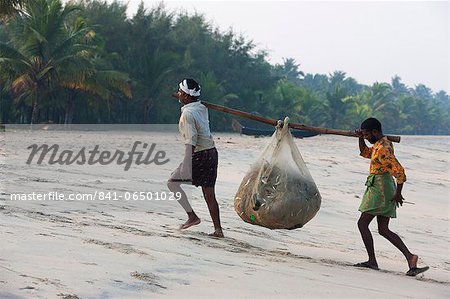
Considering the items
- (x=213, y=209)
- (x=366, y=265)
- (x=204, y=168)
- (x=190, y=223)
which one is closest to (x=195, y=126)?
(x=204, y=168)

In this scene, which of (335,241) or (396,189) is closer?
(396,189)

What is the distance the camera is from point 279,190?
5547 mm

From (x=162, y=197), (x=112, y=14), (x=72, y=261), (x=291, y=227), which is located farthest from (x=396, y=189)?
(x=112, y=14)

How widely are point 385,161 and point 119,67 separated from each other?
28.1m

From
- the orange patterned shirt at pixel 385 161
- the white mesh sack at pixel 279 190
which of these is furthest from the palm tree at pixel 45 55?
the orange patterned shirt at pixel 385 161

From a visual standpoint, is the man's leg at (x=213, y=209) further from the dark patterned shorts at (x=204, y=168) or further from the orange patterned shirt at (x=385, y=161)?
the orange patterned shirt at (x=385, y=161)

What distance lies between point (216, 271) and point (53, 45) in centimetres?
2115

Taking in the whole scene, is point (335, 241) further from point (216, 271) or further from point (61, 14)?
point (61, 14)

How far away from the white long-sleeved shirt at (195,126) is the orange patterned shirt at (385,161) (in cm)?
144

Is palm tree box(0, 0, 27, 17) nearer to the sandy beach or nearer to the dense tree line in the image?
the dense tree line

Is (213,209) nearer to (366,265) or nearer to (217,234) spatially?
(217,234)

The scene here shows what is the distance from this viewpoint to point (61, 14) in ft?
79.4

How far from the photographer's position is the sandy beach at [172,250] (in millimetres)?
4039

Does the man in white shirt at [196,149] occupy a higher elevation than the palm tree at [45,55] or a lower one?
lower
